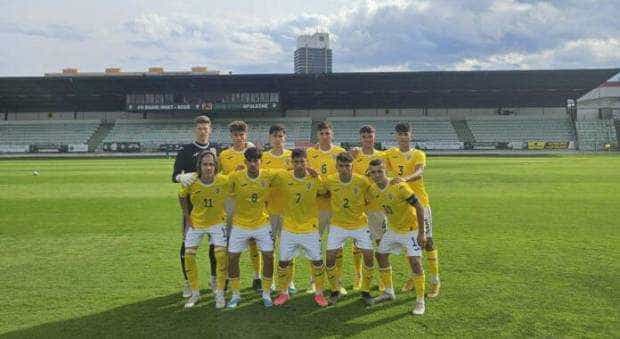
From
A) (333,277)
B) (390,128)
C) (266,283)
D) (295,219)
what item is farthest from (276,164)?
(390,128)

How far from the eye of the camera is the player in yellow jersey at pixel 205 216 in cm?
548

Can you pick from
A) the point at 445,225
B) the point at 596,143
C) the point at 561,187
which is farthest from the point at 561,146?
the point at 445,225

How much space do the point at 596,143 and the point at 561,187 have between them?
38.8 meters

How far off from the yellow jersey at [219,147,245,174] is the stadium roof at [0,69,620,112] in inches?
1672

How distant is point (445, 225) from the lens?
10039mm

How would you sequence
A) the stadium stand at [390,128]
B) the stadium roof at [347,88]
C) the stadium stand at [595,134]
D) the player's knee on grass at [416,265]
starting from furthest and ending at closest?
the stadium stand at [390,128] < the stadium stand at [595,134] < the stadium roof at [347,88] < the player's knee on grass at [416,265]

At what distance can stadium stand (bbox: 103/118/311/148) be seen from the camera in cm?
4979

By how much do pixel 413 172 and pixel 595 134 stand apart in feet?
178

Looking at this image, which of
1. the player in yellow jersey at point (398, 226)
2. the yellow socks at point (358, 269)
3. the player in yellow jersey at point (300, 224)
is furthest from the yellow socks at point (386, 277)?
the player in yellow jersey at point (300, 224)

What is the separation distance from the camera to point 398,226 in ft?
17.8

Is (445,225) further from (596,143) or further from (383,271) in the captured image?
(596,143)

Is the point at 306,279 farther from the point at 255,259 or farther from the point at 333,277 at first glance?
the point at 333,277

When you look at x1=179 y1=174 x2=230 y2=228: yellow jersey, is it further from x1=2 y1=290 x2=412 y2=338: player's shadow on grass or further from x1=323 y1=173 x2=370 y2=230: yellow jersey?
x1=323 y1=173 x2=370 y2=230: yellow jersey

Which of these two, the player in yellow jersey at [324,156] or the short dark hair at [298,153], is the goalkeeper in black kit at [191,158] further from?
the player in yellow jersey at [324,156]
